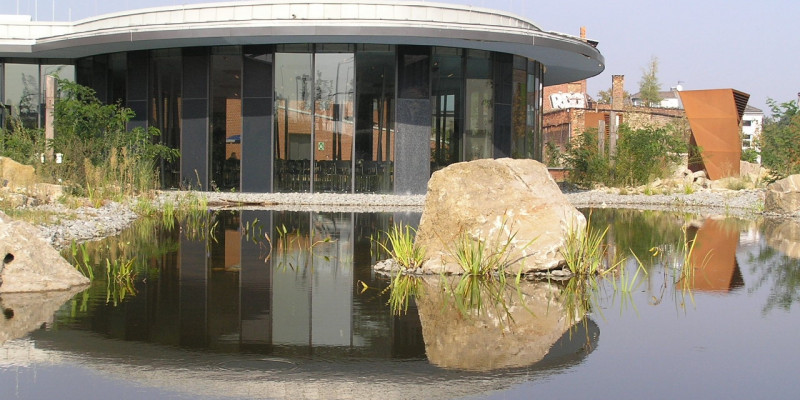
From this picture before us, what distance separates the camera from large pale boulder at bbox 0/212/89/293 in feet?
23.3

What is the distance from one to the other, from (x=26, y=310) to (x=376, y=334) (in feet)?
9.11

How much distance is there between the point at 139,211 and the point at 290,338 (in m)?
10.3

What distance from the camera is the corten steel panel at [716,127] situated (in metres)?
30.3

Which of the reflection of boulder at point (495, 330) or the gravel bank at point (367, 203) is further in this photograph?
the gravel bank at point (367, 203)

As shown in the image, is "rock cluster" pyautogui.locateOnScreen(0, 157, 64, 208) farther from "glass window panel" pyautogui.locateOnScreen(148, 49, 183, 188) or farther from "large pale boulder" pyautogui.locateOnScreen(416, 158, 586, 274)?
"glass window panel" pyautogui.locateOnScreen(148, 49, 183, 188)

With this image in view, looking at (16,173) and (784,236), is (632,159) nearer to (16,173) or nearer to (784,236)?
(784,236)

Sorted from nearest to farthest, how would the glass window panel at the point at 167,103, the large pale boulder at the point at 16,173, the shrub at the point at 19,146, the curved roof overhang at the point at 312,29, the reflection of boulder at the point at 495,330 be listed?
the reflection of boulder at the point at 495,330, the large pale boulder at the point at 16,173, the shrub at the point at 19,146, the curved roof overhang at the point at 312,29, the glass window panel at the point at 167,103

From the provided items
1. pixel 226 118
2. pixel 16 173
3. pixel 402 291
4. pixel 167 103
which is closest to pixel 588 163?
pixel 226 118

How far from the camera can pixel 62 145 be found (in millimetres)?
17156

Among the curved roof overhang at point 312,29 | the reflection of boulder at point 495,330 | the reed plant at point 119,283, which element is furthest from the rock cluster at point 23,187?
the reflection of boulder at point 495,330

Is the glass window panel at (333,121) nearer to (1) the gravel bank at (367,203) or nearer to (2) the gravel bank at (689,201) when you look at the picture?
(1) the gravel bank at (367,203)

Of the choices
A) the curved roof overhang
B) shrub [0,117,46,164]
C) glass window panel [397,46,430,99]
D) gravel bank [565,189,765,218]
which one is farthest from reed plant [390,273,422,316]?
glass window panel [397,46,430,99]

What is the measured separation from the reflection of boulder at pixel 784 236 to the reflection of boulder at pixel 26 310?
878cm

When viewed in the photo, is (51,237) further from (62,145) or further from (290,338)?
(62,145)
